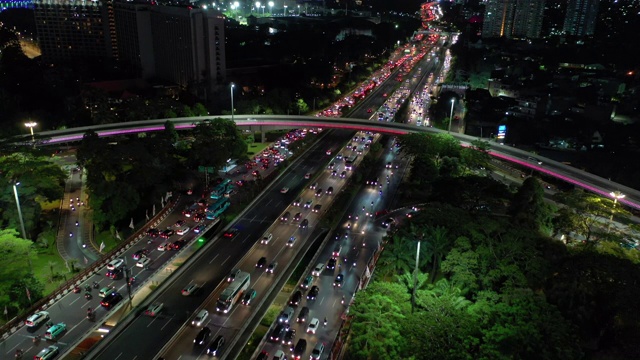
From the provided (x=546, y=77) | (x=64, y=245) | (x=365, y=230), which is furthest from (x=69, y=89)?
(x=546, y=77)

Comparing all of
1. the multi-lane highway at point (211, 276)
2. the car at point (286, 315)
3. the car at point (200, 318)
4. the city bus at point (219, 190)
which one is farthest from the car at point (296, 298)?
the city bus at point (219, 190)

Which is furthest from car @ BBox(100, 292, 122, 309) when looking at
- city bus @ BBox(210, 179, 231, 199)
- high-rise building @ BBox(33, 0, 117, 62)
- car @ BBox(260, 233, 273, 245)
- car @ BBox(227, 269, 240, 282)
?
high-rise building @ BBox(33, 0, 117, 62)

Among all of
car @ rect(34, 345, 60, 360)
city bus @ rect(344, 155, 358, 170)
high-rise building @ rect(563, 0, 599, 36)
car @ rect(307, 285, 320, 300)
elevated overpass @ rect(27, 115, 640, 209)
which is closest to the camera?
car @ rect(34, 345, 60, 360)

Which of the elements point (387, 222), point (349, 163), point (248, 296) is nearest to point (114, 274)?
point (248, 296)

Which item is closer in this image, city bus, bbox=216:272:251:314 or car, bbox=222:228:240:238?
city bus, bbox=216:272:251:314

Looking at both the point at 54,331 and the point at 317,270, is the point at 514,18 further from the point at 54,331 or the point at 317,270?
the point at 54,331

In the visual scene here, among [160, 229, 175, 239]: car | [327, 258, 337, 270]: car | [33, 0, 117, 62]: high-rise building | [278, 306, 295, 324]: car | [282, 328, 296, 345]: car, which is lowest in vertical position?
[282, 328, 296, 345]: car

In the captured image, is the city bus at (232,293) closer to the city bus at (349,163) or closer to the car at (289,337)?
the car at (289,337)

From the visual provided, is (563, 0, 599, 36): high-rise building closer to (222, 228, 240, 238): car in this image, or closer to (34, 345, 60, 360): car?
(222, 228, 240, 238): car
